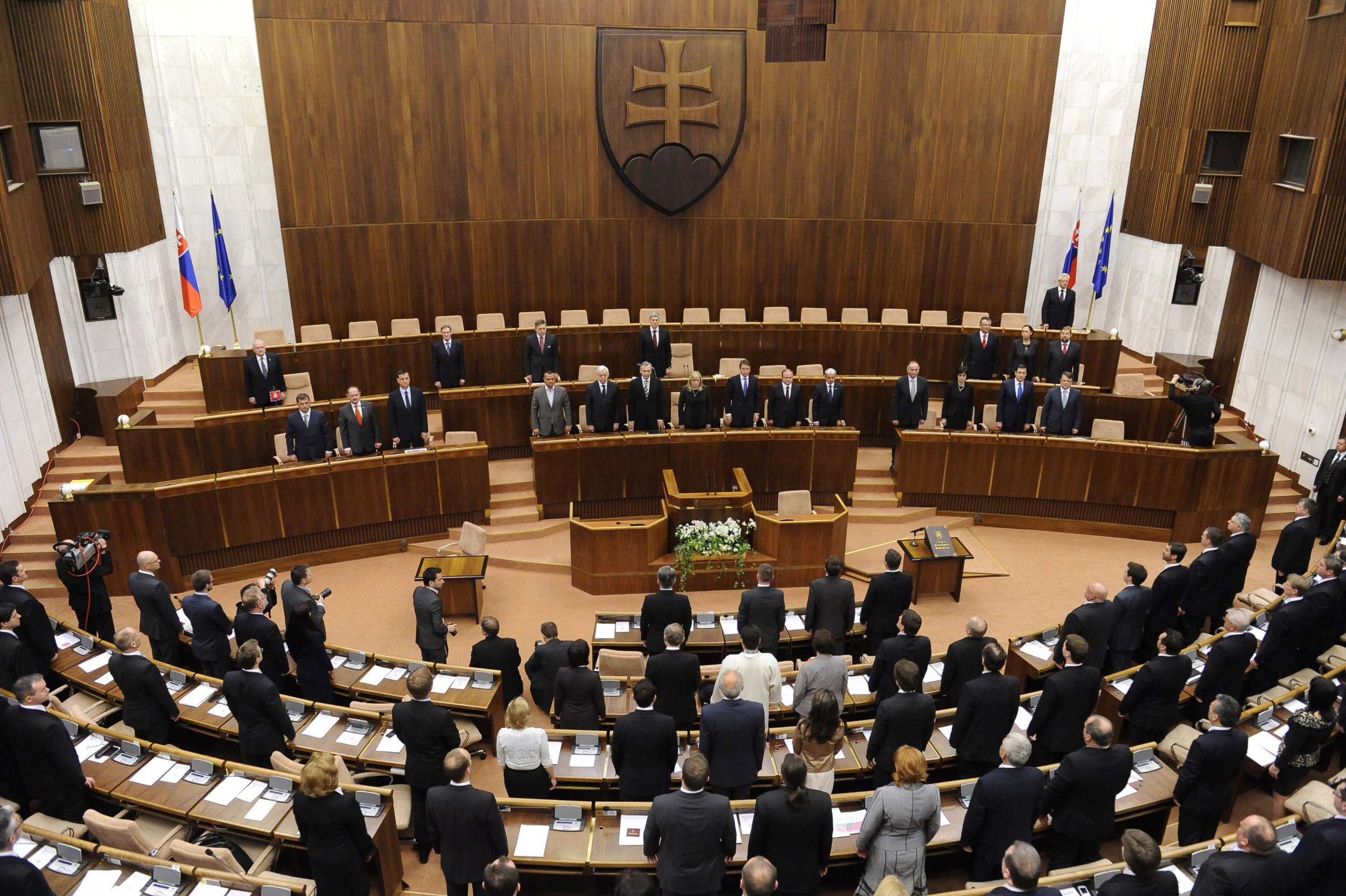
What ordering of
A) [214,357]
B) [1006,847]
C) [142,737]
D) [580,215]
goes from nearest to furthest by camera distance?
[1006,847], [142,737], [214,357], [580,215]

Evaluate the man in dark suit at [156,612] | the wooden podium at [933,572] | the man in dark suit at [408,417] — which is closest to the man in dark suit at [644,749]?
the man in dark suit at [156,612]

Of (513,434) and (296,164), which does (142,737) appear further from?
(296,164)

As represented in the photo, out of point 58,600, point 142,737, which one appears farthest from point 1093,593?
point 58,600

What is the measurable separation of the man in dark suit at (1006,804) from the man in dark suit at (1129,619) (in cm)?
269

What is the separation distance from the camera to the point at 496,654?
6.69 metres

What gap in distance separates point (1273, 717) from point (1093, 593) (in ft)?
4.50

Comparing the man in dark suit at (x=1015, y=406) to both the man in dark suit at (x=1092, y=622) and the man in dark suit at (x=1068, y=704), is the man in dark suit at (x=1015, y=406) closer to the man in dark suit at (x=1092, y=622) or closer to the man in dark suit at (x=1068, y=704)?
the man in dark suit at (x=1092, y=622)

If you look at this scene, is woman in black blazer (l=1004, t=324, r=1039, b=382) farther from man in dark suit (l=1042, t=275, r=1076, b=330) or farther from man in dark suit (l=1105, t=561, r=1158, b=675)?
man in dark suit (l=1105, t=561, r=1158, b=675)

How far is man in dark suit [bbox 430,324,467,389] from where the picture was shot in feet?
37.7

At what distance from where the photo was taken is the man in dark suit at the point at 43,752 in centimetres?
510

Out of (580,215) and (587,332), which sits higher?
(580,215)

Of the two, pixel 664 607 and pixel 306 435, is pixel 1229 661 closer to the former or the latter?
pixel 664 607

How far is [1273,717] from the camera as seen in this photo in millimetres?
6180

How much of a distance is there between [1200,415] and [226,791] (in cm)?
1023
